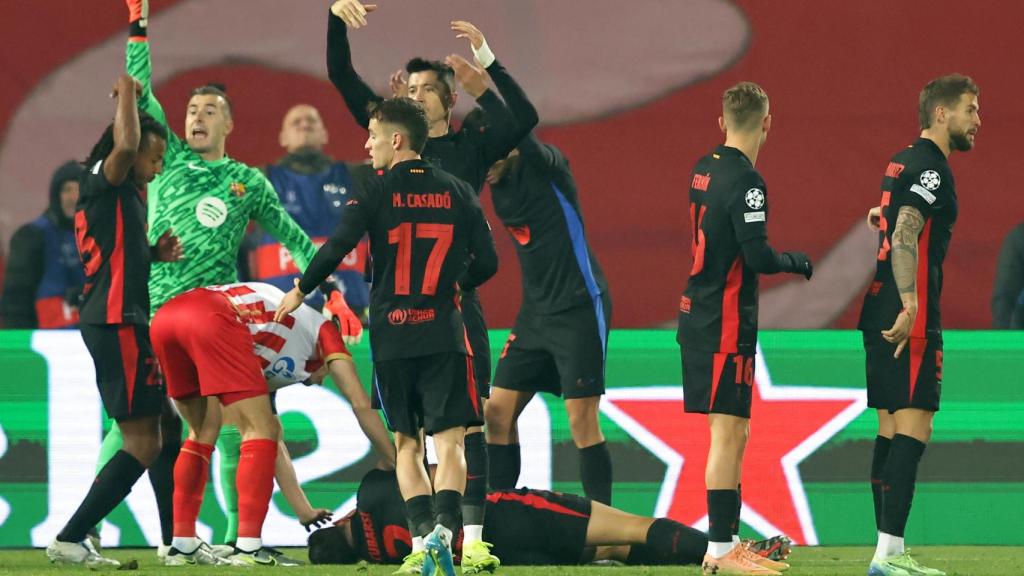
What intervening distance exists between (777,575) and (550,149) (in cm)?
232

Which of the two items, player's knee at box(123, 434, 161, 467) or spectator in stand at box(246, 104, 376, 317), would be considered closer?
player's knee at box(123, 434, 161, 467)

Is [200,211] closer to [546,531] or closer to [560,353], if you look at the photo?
[560,353]

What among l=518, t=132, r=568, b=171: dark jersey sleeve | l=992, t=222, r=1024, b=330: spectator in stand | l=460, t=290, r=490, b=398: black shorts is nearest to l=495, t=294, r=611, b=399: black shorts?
l=460, t=290, r=490, b=398: black shorts

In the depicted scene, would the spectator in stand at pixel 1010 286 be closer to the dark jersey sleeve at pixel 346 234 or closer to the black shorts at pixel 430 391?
the black shorts at pixel 430 391

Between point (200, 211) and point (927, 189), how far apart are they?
2993 millimetres

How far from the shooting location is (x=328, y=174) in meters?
9.84

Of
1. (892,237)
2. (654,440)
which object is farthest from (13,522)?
(892,237)

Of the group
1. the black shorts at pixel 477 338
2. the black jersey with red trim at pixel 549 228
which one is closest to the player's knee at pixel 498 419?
the black shorts at pixel 477 338

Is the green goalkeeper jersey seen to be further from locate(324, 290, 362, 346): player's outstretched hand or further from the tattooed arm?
the tattooed arm

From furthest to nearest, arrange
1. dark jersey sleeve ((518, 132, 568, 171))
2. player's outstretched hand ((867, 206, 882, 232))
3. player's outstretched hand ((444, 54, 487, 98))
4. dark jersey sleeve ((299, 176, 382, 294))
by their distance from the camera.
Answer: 1. dark jersey sleeve ((518, 132, 568, 171))
2. player's outstretched hand ((444, 54, 487, 98))
3. player's outstretched hand ((867, 206, 882, 232))
4. dark jersey sleeve ((299, 176, 382, 294))

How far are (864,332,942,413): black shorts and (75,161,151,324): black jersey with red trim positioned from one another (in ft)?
9.48

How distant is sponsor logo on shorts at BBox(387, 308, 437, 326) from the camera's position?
6.18 meters

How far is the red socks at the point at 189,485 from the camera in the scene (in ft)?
22.5

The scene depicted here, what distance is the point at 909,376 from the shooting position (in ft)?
20.7
